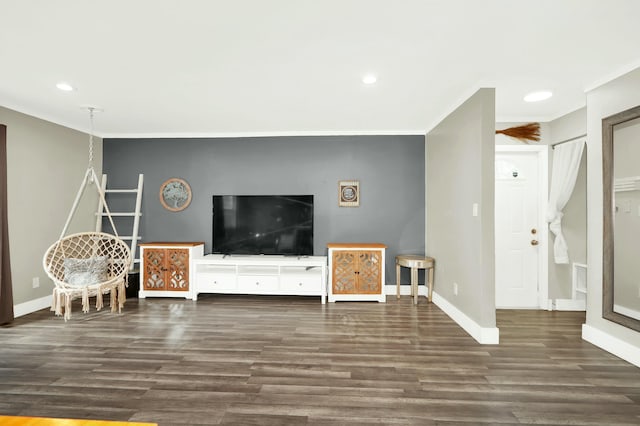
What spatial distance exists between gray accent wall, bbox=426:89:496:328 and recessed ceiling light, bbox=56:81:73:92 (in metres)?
3.92

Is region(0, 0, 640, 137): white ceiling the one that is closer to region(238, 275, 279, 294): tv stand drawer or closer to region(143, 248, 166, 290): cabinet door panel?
region(143, 248, 166, 290): cabinet door panel

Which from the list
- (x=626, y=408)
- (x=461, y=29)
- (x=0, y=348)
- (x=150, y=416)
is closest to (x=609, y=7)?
(x=461, y=29)

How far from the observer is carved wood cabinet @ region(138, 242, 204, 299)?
4531mm

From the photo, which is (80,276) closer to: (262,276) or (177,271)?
(177,271)

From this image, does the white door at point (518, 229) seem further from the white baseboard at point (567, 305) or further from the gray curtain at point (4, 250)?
the gray curtain at point (4, 250)

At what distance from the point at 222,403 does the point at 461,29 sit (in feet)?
9.39

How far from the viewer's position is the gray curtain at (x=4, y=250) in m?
3.42

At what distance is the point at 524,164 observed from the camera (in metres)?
4.18

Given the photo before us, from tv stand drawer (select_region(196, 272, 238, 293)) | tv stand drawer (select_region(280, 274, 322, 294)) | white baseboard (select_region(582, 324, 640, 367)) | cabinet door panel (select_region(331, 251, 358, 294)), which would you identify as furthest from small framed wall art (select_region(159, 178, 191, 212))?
white baseboard (select_region(582, 324, 640, 367))

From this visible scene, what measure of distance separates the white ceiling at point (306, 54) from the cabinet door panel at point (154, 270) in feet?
6.20

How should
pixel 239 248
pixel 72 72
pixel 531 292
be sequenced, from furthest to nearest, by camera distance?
pixel 239 248 → pixel 531 292 → pixel 72 72

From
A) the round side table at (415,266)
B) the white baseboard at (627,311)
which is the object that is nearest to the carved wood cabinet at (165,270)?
the round side table at (415,266)

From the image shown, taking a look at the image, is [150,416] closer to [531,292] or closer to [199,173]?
[199,173]

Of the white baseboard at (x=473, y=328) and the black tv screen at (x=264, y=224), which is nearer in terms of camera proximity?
the white baseboard at (x=473, y=328)
